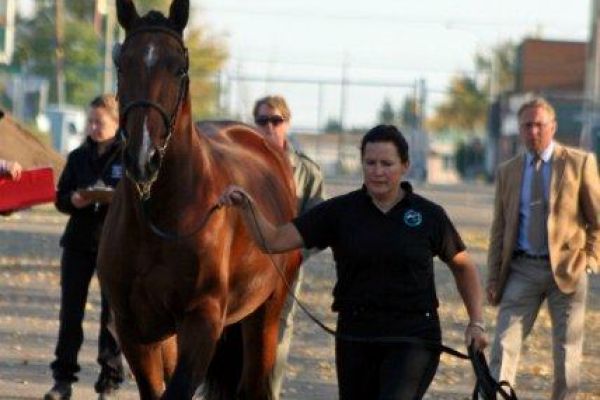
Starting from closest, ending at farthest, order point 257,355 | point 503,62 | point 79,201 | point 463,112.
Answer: point 257,355 < point 79,201 < point 463,112 < point 503,62

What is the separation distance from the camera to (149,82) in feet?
27.4

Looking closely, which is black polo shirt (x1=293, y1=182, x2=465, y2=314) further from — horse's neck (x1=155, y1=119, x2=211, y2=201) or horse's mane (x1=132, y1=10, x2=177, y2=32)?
horse's mane (x1=132, y1=10, x2=177, y2=32)

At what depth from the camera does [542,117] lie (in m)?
11.3

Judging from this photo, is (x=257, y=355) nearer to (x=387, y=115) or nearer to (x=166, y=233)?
(x=166, y=233)

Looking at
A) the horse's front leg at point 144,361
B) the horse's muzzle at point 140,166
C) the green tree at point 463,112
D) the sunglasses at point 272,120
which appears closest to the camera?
the horse's muzzle at point 140,166

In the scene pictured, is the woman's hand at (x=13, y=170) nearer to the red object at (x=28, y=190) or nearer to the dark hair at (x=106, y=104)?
the red object at (x=28, y=190)

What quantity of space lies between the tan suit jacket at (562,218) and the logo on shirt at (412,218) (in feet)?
12.2

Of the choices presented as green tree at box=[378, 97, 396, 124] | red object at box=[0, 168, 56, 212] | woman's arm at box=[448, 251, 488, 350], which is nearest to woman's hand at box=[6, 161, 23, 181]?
red object at box=[0, 168, 56, 212]

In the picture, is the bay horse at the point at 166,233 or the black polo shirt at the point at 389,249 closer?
the black polo shirt at the point at 389,249

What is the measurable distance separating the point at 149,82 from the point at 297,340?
25.1 ft

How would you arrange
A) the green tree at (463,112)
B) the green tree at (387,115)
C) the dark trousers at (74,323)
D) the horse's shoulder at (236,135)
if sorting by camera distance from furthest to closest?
1. the green tree at (463,112)
2. the green tree at (387,115)
3. the dark trousers at (74,323)
4. the horse's shoulder at (236,135)

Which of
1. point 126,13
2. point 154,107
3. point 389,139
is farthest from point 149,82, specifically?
point 389,139

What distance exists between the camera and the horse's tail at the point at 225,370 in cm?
1050

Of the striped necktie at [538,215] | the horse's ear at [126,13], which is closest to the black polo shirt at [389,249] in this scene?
the horse's ear at [126,13]
